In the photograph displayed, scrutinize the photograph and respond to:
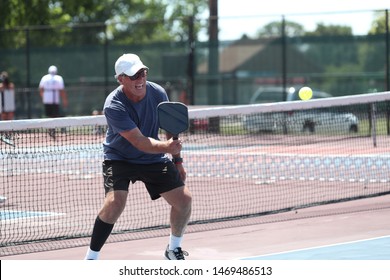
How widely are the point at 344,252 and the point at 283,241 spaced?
929 millimetres

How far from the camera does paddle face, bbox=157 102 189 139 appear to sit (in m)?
7.57

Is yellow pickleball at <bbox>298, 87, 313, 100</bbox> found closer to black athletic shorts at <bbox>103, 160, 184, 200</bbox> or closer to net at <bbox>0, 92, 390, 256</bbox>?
net at <bbox>0, 92, 390, 256</bbox>

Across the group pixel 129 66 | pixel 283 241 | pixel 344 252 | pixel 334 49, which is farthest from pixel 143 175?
pixel 334 49

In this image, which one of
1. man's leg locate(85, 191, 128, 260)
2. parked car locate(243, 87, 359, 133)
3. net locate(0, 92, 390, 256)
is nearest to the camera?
man's leg locate(85, 191, 128, 260)

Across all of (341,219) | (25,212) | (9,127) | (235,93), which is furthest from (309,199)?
(235,93)

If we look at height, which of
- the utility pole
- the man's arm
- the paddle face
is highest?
the utility pole

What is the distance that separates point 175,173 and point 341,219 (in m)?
3.34

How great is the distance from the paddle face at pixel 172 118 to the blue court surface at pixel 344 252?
1.59 m

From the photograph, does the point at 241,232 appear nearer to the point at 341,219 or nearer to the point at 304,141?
A: the point at 341,219

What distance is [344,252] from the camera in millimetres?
8773

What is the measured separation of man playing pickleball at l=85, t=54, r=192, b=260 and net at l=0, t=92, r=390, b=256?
185 centimetres

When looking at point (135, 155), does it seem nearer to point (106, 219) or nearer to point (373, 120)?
point (106, 219)

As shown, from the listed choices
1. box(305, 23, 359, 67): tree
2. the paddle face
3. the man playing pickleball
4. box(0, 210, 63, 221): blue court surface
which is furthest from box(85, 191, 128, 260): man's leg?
box(305, 23, 359, 67): tree

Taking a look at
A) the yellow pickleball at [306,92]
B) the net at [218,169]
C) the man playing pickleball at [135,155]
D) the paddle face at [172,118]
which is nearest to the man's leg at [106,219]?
the man playing pickleball at [135,155]
